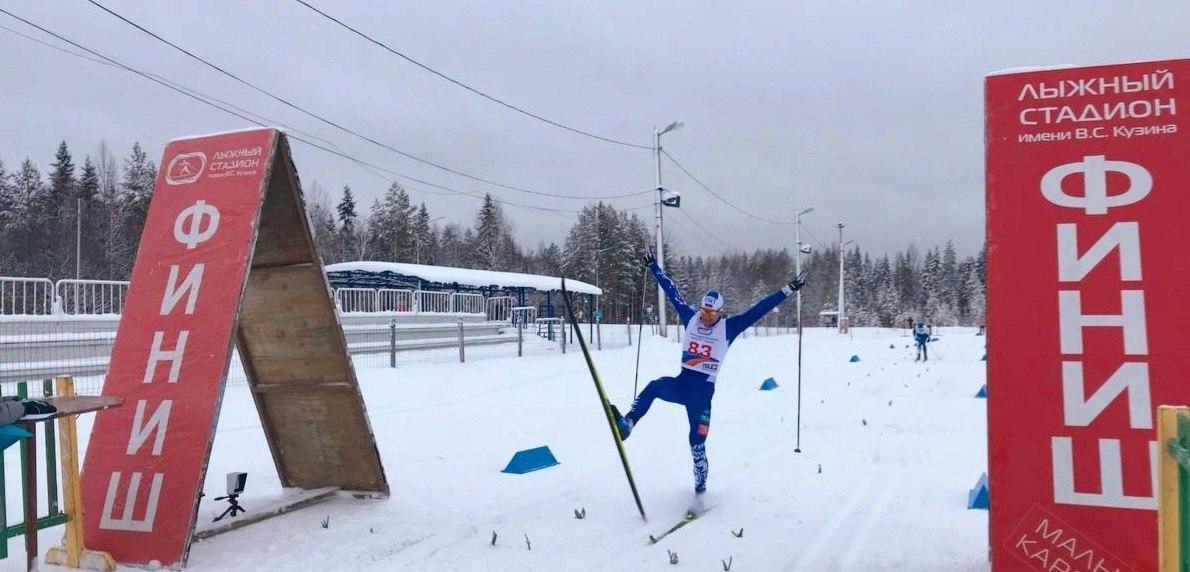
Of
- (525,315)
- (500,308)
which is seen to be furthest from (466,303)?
A: (500,308)

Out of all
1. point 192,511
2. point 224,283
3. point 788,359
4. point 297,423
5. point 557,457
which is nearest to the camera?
point 192,511

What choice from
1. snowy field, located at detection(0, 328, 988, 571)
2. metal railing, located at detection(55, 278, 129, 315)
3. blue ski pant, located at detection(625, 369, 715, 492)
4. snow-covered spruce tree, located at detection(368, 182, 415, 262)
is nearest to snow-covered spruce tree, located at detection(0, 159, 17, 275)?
snow-covered spruce tree, located at detection(368, 182, 415, 262)

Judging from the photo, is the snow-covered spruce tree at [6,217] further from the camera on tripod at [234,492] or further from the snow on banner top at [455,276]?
the camera on tripod at [234,492]

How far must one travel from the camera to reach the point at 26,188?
66438 millimetres

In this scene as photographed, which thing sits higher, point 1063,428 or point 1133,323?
point 1133,323

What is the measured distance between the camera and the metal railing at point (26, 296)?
1413 centimetres

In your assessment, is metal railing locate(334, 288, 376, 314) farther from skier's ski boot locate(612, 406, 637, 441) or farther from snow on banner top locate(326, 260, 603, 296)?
skier's ski boot locate(612, 406, 637, 441)

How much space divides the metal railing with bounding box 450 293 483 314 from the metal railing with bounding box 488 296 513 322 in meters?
0.70

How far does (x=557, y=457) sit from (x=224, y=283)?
4.98 meters

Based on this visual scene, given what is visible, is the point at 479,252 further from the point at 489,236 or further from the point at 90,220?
the point at 90,220

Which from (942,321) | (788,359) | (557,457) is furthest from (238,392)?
(942,321)

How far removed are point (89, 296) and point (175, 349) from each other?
12260 millimetres

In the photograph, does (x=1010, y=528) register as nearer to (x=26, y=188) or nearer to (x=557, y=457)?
(x=557, y=457)

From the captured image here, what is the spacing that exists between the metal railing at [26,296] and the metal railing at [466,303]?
18376mm
